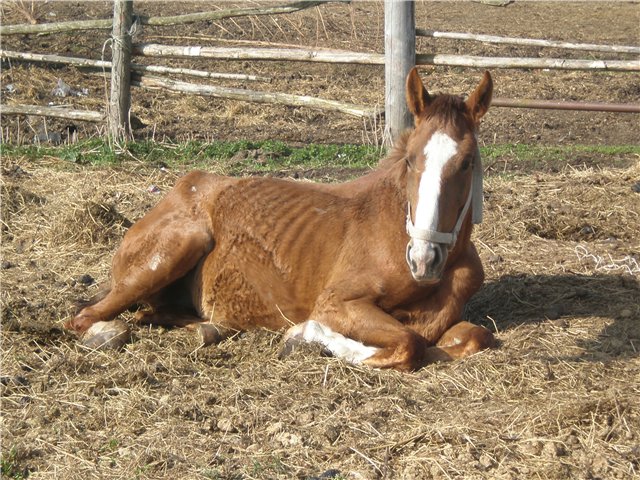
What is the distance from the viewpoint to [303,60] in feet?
33.7

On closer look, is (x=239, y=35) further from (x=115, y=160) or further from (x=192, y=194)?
(x=192, y=194)

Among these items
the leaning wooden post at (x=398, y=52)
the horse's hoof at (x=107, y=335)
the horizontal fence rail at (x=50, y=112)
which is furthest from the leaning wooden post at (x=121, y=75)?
the horse's hoof at (x=107, y=335)

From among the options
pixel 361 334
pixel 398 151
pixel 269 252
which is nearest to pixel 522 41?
pixel 398 151

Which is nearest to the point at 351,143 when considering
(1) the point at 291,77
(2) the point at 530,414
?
(1) the point at 291,77

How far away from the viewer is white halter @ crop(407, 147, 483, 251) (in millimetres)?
4789

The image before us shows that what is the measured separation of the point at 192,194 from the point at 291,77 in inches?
337

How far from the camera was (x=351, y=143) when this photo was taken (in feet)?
36.4

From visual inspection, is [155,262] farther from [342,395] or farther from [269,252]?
[342,395]

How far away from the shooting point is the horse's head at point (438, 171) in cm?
478

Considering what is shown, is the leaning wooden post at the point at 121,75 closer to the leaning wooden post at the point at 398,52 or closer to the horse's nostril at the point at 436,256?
the leaning wooden post at the point at 398,52

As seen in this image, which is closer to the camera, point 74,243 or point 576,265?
point 576,265

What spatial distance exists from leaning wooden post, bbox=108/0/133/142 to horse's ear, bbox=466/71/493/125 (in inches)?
243

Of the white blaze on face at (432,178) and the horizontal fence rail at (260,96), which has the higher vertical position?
the white blaze on face at (432,178)

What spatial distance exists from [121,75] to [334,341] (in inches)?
246
